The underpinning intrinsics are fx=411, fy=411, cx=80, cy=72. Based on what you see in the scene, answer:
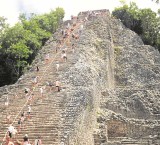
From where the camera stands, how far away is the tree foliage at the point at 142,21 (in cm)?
5159

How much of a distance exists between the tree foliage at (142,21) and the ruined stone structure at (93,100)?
11541 millimetres

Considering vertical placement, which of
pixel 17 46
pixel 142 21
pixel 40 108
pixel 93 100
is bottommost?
pixel 40 108

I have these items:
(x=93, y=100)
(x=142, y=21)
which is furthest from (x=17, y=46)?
(x=93, y=100)

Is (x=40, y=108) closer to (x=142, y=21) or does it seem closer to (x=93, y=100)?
(x=93, y=100)

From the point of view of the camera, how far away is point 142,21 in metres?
53.0

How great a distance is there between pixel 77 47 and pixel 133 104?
8.67m

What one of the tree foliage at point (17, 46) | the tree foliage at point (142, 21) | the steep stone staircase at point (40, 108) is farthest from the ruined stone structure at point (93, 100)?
the tree foliage at point (142, 21)

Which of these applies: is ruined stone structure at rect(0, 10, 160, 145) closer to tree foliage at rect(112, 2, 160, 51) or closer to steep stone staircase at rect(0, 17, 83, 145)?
steep stone staircase at rect(0, 17, 83, 145)

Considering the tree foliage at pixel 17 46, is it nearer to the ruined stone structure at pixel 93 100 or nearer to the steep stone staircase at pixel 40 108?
the ruined stone structure at pixel 93 100

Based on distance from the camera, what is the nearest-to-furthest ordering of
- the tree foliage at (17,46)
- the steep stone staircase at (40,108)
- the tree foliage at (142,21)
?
the steep stone staircase at (40,108), the tree foliage at (17,46), the tree foliage at (142,21)

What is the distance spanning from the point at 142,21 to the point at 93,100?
29.2m

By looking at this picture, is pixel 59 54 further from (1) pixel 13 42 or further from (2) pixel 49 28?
(2) pixel 49 28

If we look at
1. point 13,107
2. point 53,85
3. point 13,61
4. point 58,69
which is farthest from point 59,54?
point 13,61

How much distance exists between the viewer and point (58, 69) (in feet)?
99.2
